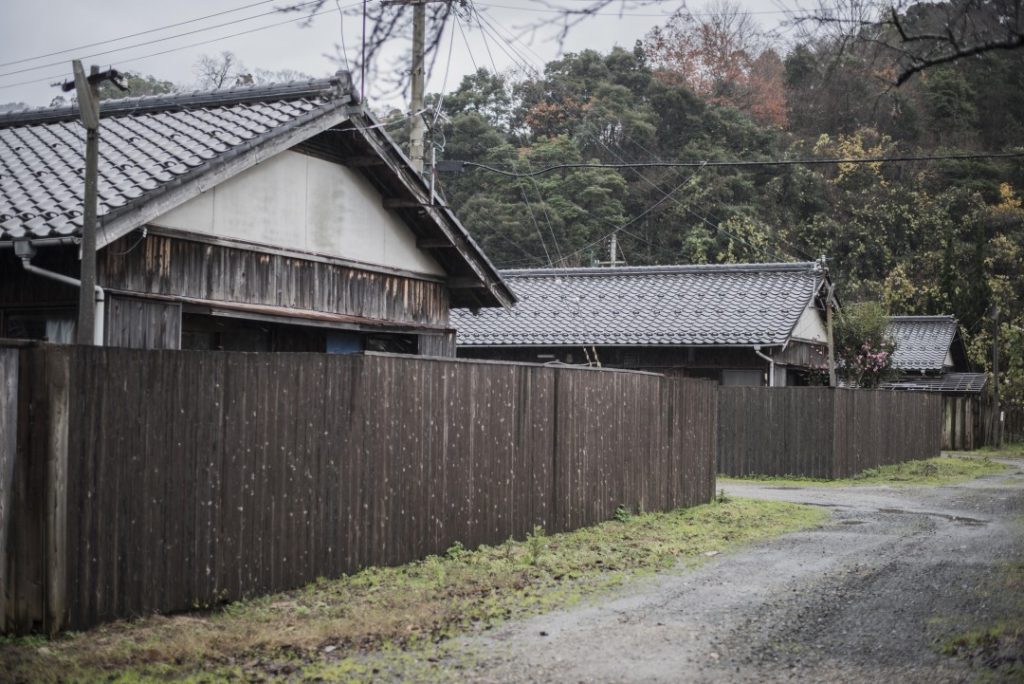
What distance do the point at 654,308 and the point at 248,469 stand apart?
84.0ft

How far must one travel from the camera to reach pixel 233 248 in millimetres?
13328

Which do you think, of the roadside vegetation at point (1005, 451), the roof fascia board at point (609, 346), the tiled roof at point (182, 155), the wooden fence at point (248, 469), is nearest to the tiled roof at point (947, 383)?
the roadside vegetation at point (1005, 451)

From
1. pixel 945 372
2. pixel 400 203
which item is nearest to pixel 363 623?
pixel 400 203

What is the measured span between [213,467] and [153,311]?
451 cm

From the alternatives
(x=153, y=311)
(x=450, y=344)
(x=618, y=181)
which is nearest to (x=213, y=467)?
(x=153, y=311)

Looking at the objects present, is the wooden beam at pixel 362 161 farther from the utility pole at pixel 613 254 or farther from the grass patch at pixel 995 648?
the utility pole at pixel 613 254

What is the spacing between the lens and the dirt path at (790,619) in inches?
270

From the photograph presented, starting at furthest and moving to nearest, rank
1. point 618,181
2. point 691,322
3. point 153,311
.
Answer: point 618,181, point 691,322, point 153,311

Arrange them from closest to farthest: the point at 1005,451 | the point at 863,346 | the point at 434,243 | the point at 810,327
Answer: the point at 434,243, the point at 810,327, the point at 863,346, the point at 1005,451

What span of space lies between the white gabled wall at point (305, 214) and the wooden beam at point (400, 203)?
92 mm

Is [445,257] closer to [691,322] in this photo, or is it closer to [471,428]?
[471,428]

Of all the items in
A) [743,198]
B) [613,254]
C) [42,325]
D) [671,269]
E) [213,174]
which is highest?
[743,198]

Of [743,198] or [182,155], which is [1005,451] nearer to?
[743,198]

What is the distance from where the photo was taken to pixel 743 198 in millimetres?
50750
